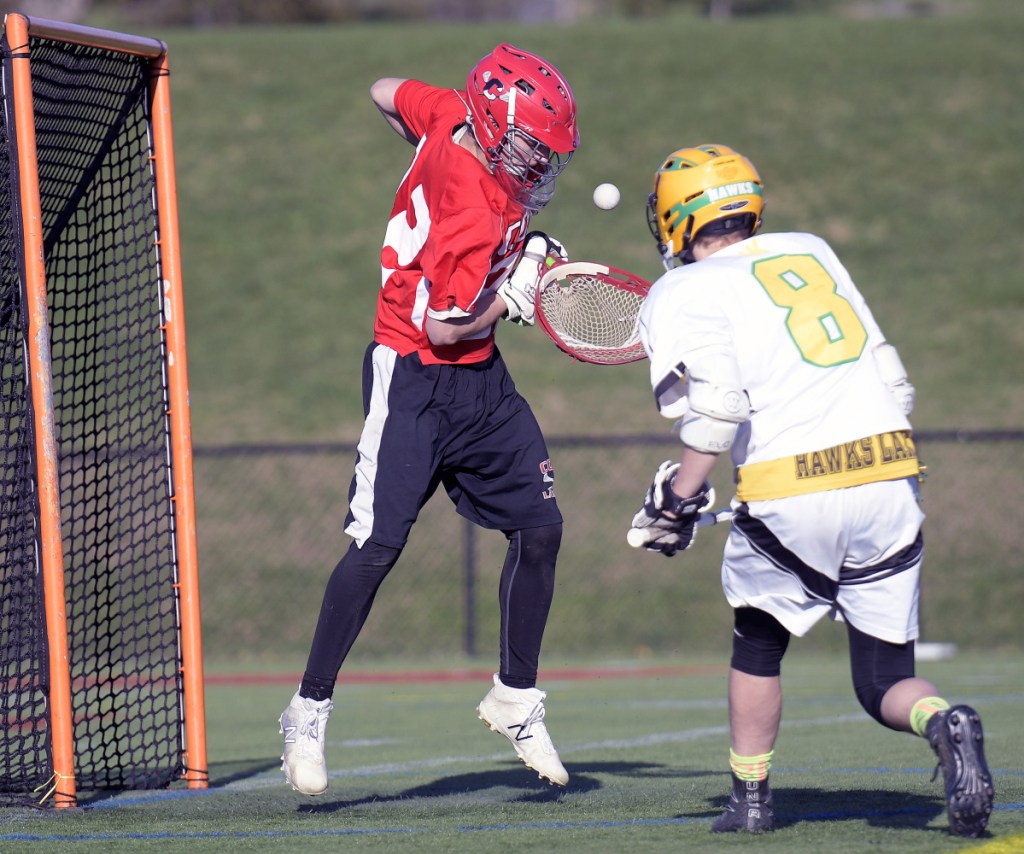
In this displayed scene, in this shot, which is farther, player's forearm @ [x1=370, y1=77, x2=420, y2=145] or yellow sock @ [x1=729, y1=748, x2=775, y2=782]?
player's forearm @ [x1=370, y1=77, x2=420, y2=145]

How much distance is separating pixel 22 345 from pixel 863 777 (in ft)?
11.0

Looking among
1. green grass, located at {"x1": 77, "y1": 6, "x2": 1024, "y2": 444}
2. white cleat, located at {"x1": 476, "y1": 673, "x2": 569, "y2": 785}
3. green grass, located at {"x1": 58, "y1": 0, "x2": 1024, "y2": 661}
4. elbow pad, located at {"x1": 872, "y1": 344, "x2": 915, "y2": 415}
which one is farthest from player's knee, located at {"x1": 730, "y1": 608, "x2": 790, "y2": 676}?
green grass, located at {"x1": 77, "y1": 6, "x2": 1024, "y2": 444}

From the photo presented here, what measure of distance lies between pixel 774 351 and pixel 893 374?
1.38 feet

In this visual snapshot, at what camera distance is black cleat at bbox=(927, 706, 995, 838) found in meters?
3.81

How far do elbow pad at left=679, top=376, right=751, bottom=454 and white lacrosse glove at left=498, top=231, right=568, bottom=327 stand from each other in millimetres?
1091

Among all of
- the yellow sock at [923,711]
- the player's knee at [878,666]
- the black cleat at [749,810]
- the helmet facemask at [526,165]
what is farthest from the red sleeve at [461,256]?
the yellow sock at [923,711]

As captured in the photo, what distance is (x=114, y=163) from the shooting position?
247 inches

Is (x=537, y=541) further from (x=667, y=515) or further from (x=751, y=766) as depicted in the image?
(x=751, y=766)

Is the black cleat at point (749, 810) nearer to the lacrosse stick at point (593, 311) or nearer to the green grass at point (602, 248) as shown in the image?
the lacrosse stick at point (593, 311)

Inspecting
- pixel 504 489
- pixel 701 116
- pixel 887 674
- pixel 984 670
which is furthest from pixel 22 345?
pixel 701 116

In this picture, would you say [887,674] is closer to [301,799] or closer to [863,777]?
[863,777]

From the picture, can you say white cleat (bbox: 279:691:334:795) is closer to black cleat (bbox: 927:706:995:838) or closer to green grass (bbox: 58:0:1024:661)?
black cleat (bbox: 927:706:995:838)

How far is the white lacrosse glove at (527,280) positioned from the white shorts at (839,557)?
124 cm

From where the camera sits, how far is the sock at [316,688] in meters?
5.04
